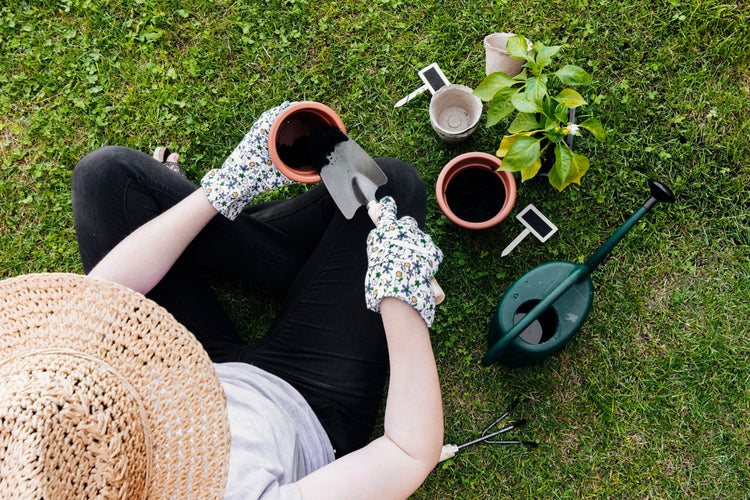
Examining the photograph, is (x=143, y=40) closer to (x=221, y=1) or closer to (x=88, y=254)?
(x=221, y=1)

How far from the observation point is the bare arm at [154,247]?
4.28ft

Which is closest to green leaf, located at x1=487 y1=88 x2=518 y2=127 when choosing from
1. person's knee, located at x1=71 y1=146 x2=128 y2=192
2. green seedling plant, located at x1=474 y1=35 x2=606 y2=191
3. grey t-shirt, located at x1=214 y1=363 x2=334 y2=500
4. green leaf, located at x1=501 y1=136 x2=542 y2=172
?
green seedling plant, located at x1=474 y1=35 x2=606 y2=191

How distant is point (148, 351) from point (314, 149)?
744 millimetres

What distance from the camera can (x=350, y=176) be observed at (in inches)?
56.2

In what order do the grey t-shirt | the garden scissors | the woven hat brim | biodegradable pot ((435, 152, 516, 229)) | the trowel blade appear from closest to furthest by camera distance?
the woven hat brim
the grey t-shirt
the trowel blade
biodegradable pot ((435, 152, 516, 229))
the garden scissors

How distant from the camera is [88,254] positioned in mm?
1494

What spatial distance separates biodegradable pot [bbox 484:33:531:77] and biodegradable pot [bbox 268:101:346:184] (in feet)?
2.37

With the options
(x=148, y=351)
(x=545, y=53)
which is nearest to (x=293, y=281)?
(x=148, y=351)

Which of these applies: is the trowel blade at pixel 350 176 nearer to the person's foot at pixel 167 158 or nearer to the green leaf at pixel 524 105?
the green leaf at pixel 524 105

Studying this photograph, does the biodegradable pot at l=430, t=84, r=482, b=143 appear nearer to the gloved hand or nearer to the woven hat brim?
the gloved hand

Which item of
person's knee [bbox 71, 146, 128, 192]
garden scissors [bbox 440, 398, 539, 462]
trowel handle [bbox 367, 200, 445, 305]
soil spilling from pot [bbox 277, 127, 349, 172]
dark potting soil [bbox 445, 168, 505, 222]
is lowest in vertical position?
garden scissors [bbox 440, 398, 539, 462]

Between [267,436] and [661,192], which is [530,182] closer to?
[661,192]

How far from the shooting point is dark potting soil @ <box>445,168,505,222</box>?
1.76 m

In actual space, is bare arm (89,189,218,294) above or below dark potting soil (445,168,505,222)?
above
